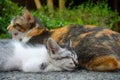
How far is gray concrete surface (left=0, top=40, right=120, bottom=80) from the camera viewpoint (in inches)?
164

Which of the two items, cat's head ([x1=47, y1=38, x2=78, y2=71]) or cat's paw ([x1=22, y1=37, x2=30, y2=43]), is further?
cat's paw ([x1=22, y1=37, x2=30, y2=43])

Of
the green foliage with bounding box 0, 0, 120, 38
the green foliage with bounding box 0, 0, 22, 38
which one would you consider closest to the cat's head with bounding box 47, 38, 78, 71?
the green foliage with bounding box 0, 0, 22, 38

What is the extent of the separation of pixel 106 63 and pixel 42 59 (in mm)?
666

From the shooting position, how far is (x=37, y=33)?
17.5ft

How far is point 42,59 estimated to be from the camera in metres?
4.54

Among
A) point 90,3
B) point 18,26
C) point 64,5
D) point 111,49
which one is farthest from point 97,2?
point 111,49

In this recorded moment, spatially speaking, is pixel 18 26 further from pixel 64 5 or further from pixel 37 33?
pixel 64 5

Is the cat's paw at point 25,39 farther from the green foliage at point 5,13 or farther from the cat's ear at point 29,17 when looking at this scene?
the green foliage at point 5,13

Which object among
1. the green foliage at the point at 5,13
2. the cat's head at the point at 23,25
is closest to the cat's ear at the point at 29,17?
the cat's head at the point at 23,25

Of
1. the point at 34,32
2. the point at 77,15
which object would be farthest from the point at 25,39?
the point at 77,15

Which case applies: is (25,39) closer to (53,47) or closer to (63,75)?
(53,47)

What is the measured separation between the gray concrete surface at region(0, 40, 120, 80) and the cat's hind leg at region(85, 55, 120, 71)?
7cm

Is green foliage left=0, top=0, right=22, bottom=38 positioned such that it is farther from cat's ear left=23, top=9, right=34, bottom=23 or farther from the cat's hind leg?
the cat's hind leg

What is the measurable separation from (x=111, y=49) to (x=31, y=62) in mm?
862
